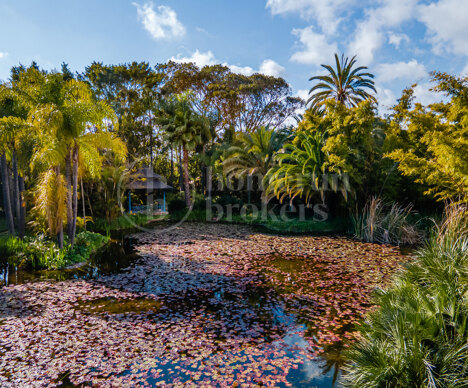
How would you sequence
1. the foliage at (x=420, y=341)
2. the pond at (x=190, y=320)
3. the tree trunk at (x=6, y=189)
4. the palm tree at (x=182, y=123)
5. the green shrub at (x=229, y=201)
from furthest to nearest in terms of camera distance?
1. the green shrub at (x=229, y=201)
2. the palm tree at (x=182, y=123)
3. the tree trunk at (x=6, y=189)
4. the pond at (x=190, y=320)
5. the foliage at (x=420, y=341)

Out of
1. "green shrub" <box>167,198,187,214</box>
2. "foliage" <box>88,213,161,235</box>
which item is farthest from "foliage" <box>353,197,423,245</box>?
"green shrub" <box>167,198,187,214</box>

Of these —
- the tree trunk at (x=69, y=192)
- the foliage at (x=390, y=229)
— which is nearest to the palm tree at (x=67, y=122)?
the tree trunk at (x=69, y=192)

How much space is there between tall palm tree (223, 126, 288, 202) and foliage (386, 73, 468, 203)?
869cm

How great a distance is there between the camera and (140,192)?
92.4 ft

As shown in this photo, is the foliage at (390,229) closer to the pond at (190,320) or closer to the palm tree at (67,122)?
the pond at (190,320)

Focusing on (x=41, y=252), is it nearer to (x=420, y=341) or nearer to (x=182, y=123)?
(x=420, y=341)

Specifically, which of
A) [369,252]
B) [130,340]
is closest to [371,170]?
[369,252]

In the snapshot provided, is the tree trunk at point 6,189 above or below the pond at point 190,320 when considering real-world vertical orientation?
above

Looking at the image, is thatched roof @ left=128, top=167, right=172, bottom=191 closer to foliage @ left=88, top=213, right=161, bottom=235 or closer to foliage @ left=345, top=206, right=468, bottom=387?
foliage @ left=88, top=213, right=161, bottom=235

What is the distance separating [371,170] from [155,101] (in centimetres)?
2053

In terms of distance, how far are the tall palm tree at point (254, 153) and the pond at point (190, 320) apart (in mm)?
10670

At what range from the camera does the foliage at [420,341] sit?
3287mm

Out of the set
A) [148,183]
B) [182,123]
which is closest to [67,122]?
[182,123]

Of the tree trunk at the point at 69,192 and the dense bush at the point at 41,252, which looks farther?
the tree trunk at the point at 69,192
